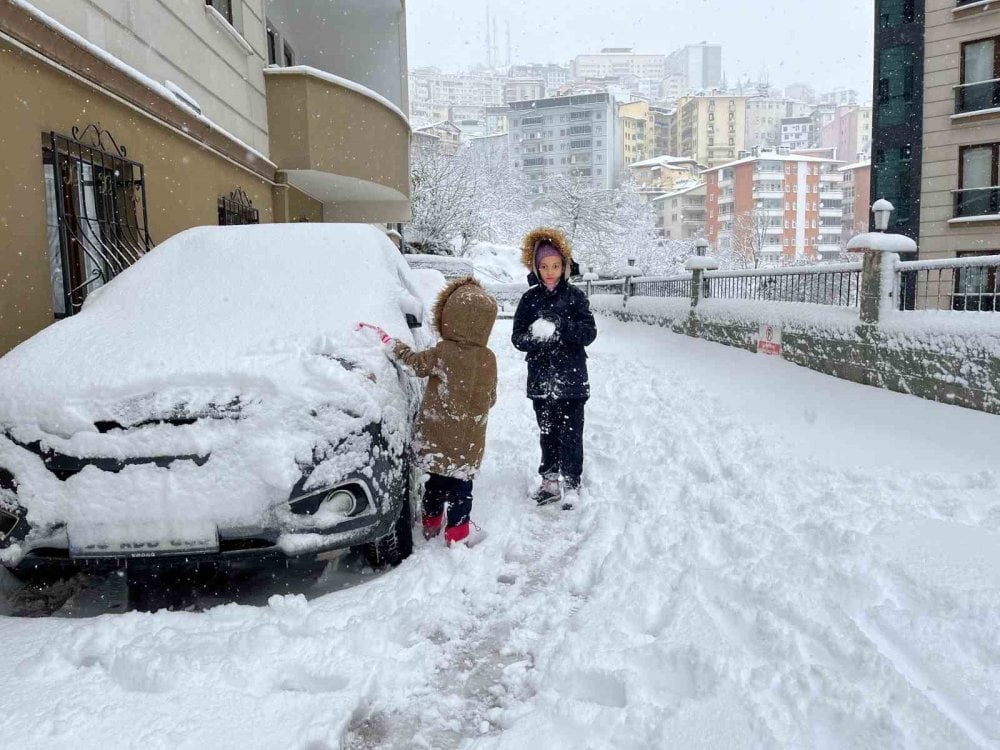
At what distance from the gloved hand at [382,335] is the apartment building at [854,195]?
305ft

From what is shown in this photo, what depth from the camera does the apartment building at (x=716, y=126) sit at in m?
132

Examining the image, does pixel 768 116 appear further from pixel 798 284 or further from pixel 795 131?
pixel 798 284

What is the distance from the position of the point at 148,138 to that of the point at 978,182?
72.4 ft

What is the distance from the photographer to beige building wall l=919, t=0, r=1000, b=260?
20.0 meters

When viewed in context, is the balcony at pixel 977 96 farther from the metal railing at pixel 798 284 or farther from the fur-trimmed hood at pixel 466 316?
the fur-trimmed hood at pixel 466 316

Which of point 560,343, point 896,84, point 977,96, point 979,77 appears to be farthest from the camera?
point 896,84

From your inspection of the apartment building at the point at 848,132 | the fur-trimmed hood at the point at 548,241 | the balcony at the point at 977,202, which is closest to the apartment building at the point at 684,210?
the apartment building at the point at 848,132

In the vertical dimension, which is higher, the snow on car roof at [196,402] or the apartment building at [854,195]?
the apartment building at [854,195]

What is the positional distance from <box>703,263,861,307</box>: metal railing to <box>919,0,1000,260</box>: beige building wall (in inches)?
508

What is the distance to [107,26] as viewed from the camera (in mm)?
6070

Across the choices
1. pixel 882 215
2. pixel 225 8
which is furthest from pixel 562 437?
pixel 225 8

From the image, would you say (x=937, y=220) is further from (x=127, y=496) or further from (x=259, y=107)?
(x=127, y=496)

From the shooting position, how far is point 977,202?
20391 millimetres

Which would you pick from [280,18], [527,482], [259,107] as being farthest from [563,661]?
[280,18]
